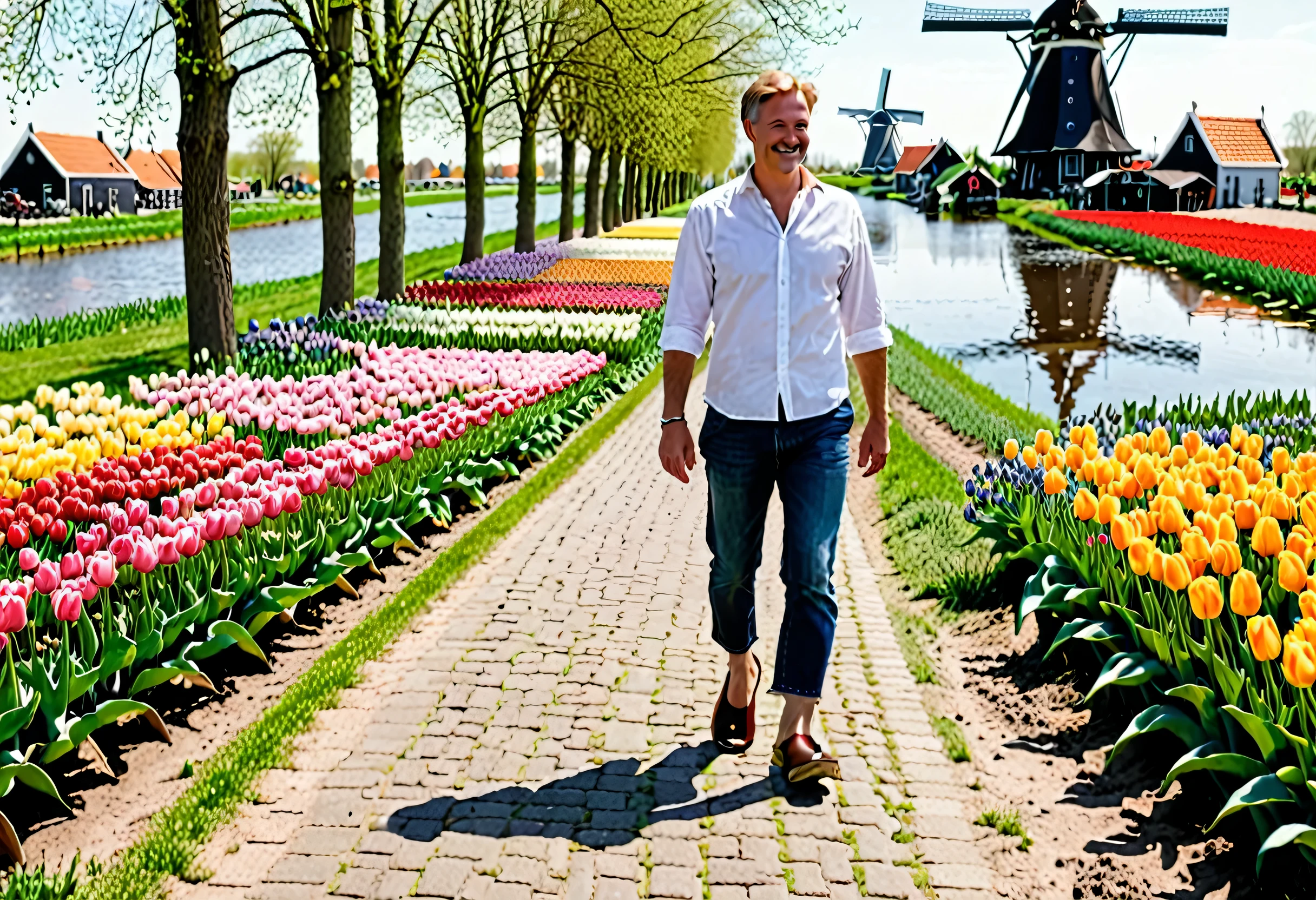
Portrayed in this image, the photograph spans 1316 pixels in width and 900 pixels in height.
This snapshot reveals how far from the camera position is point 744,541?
3922 millimetres

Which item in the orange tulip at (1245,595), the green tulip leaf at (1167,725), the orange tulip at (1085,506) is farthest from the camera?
the orange tulip at (1085,506)

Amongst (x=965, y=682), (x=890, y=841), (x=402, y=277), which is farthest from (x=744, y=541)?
(x=402, y=277)

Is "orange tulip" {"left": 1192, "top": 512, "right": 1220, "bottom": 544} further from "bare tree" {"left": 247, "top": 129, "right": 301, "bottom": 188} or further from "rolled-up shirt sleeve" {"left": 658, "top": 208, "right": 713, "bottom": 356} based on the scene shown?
"bare tree" {"left": 247, "top": 129, "right": 301, "bottom": 188}

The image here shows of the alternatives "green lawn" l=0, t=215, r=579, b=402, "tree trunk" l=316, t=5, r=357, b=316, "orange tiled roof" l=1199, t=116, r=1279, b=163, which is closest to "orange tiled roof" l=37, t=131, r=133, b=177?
"green lawn" l=0, t=215, r=579, b=402

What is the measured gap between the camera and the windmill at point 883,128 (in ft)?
327

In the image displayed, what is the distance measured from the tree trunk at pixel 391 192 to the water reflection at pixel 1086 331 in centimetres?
761

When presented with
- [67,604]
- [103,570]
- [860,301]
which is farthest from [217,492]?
[860,301]

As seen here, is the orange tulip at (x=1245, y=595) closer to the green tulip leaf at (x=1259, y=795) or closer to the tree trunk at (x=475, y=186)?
the green tulip leaf at (x=1259, y=795)

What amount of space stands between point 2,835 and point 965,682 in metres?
3.39

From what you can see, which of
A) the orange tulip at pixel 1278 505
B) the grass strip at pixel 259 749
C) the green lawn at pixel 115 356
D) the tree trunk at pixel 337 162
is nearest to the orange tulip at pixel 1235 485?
the orange tulip at pixel 1278 505

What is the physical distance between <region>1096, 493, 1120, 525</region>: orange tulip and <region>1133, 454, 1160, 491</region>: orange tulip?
43cm

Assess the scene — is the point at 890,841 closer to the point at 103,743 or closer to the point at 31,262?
the point at 103,743

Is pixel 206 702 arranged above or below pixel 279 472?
below

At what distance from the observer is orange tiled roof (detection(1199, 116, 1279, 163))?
210ft
